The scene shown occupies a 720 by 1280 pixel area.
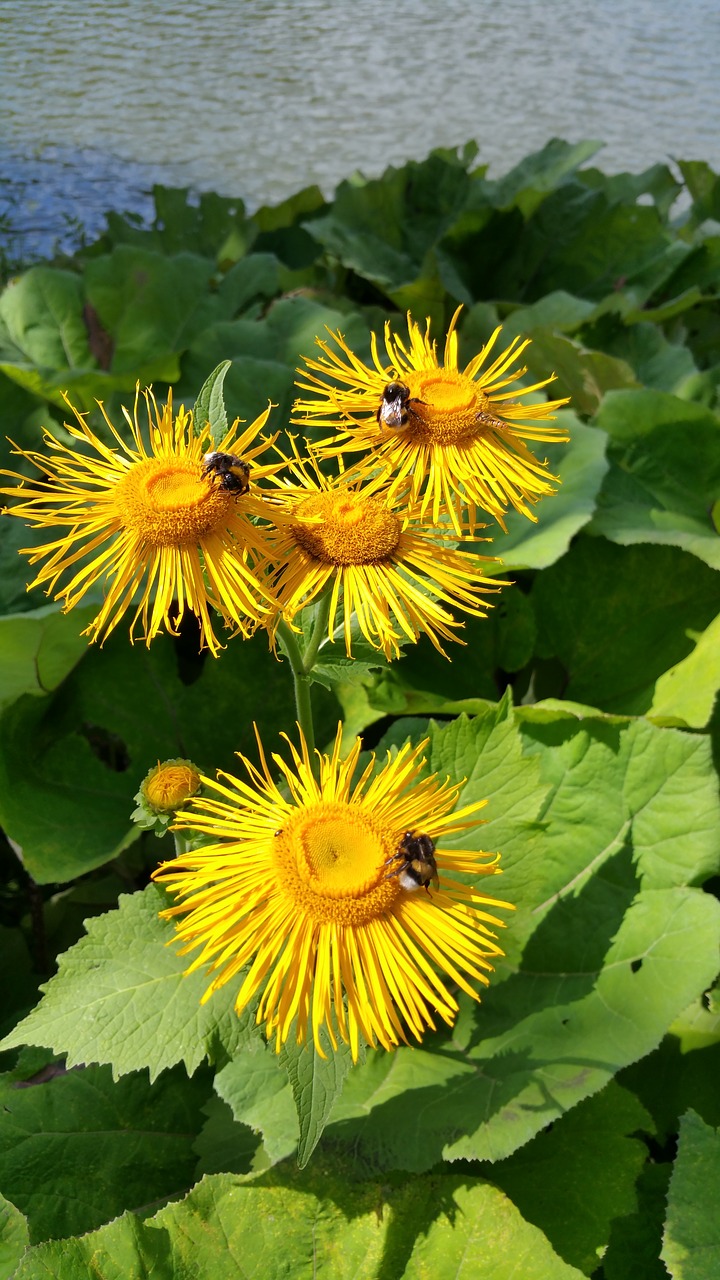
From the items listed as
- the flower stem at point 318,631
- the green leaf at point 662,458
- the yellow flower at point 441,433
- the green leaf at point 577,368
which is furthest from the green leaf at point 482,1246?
the green leaf at point 577,368

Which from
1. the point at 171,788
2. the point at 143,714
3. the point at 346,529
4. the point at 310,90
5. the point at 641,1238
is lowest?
the point at 641,1238

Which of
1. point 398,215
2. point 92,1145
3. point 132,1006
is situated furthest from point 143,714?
point 398,215

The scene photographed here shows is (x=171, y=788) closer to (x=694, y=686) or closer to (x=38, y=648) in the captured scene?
(x=38, y=648)

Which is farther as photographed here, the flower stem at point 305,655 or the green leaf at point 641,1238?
the green leaf at point 641,1238

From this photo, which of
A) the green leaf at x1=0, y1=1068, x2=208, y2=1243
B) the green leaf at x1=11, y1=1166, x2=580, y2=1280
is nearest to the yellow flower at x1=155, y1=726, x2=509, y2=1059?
the green leaf at x1=11, y1=1166, x2=580, y2=1280

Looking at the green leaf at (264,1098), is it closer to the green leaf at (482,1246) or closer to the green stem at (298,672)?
the green leaf at (482,1246)

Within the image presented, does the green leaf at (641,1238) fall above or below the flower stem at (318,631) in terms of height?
below

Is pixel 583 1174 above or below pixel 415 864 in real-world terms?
below
